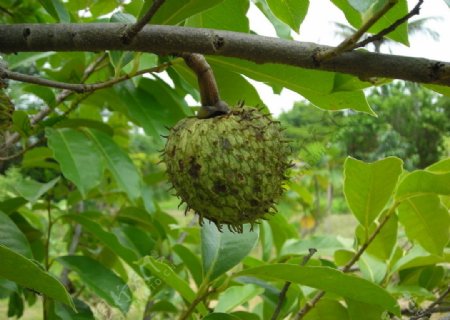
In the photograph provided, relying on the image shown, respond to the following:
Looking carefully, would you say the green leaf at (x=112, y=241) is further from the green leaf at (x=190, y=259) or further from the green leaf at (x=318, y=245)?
the green leaf at (x=318, y=245)

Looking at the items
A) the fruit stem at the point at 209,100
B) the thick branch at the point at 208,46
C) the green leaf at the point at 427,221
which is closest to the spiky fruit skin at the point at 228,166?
the fruit stem at the point at 209,100

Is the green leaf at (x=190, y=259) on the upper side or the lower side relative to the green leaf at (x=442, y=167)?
lower

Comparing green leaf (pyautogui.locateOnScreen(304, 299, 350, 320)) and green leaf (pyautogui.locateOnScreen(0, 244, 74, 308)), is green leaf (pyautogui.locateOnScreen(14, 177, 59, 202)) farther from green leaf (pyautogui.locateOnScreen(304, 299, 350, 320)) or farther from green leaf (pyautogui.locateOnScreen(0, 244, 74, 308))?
green leaf (pyautogui.locateOnScreen(304, 299, 350, 320))

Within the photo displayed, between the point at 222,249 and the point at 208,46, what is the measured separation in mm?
687

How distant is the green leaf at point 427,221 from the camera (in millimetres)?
1501

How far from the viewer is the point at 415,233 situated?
1.55 meters

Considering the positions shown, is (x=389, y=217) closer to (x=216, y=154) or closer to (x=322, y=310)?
(x=322, y=310)

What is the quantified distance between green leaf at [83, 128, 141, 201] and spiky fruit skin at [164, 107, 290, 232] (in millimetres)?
660

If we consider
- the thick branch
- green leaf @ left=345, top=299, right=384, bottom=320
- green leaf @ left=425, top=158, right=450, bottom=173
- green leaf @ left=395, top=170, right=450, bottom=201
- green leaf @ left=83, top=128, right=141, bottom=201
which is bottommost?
green leaf @ left=345, top=299, right=384, bottom=320

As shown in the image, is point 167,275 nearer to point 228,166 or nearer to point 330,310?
point 228,166

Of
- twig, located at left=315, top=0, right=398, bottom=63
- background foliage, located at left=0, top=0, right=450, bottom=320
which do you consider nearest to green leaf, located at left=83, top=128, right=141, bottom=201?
background foliage, located at left=0, top=0, right=450, bottom=320

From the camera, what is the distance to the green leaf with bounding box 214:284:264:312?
178 cm

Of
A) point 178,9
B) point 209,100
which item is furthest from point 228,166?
point 178,9

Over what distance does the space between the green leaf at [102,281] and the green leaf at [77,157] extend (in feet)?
0.74
